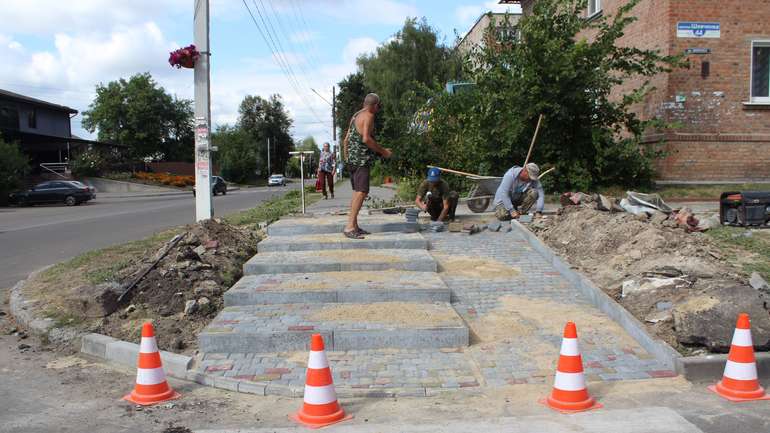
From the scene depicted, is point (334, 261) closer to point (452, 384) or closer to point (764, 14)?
point (452, 384)

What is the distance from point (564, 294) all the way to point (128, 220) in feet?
49.5

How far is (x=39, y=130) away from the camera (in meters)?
46.7

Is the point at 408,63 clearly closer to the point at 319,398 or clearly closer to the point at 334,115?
the point at 334,115

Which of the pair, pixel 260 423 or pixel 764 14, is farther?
pixel 764 14

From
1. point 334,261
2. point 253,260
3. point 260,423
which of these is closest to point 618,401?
point 260,423

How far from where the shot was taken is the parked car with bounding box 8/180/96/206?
102 ft

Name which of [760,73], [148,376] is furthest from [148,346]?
[760,73]

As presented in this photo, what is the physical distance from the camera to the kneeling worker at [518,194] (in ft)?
33.9

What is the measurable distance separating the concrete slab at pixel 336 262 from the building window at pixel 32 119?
1817 inches

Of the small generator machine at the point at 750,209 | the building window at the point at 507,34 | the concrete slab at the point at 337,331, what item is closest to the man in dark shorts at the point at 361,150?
the concrete slab at the point at 337,331

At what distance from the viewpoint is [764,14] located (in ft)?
50.2

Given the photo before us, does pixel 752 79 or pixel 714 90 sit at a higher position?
pixel 752 79

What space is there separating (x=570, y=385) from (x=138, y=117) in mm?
67583

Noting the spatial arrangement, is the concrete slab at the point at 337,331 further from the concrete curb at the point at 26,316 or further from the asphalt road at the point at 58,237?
the asphalt road at the point at 58,237
